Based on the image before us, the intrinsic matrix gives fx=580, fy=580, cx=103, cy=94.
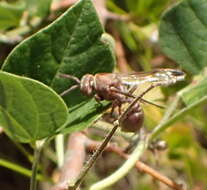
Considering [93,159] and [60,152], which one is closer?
[93,159]

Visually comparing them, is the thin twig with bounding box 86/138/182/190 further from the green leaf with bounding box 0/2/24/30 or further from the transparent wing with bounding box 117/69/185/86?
the green leaf with bounding box 0/2/24/30

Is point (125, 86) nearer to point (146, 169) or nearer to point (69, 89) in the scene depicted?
point (69, 89)

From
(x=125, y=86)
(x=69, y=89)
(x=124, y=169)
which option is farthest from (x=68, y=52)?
(x=124, y=169)

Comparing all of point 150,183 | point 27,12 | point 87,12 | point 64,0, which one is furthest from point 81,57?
point 150,183

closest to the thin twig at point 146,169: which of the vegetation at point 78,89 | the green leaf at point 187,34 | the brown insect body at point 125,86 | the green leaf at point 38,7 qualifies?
the vegetation at point 78,89

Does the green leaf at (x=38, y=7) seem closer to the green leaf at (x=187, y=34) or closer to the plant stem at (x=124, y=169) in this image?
the green leaf at (x=187, y=34)

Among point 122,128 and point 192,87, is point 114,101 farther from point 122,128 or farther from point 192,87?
point 192,87
